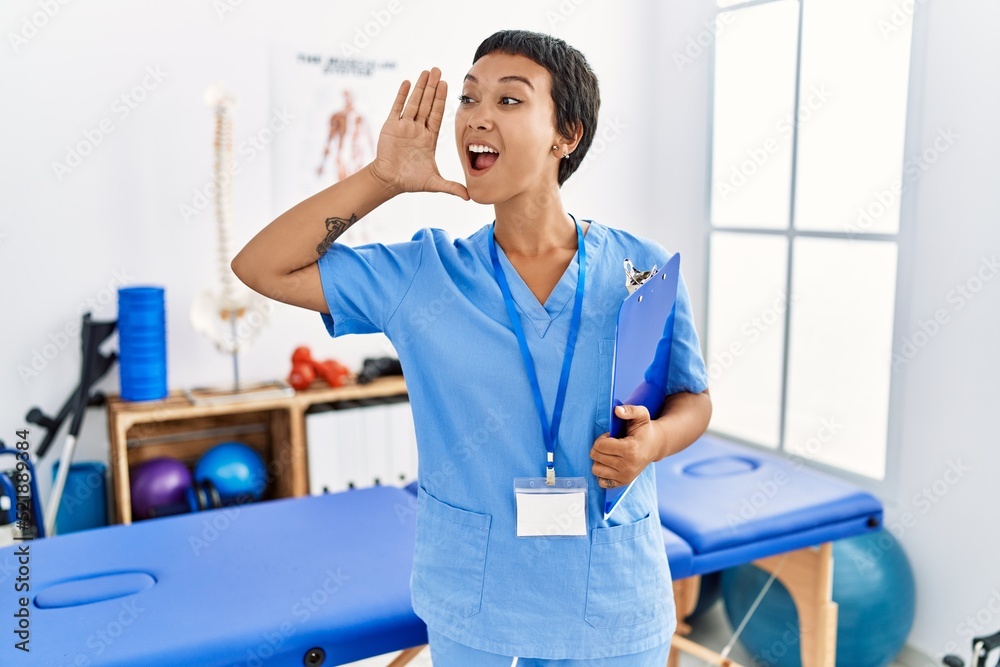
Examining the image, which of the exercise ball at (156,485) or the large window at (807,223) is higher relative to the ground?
the large window at (807,223)

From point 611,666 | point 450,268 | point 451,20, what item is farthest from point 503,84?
point 451,20

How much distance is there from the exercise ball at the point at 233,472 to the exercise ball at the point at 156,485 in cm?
7

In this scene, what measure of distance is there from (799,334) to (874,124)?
844 millimetres

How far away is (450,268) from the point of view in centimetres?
140

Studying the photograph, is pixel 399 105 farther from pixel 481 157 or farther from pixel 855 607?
pixel 855 607

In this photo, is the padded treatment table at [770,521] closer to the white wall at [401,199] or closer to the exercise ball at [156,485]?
the white wall at [401,199]

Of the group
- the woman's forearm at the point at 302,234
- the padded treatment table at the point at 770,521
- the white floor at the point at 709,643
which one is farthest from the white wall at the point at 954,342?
the woman's forearm at the point at 302,234

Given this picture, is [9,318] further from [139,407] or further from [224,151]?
[224,151]

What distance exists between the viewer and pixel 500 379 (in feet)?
4.37

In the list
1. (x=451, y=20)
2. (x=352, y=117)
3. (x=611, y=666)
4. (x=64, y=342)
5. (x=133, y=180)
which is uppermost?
(x=451, y=20)

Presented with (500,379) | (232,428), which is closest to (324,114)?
(232,428)

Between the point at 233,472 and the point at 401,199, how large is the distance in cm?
134

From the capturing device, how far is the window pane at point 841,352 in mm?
3184

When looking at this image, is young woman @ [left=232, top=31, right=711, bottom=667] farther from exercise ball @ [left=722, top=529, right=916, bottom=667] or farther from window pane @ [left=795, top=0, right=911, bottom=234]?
window pane @ [left=795, top=0, right=911, bottom=234]
